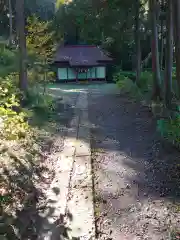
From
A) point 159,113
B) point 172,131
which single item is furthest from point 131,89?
point 172,131

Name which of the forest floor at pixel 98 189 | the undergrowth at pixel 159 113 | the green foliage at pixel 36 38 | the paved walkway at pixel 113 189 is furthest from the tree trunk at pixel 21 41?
the undergrowth at pixel 159 113

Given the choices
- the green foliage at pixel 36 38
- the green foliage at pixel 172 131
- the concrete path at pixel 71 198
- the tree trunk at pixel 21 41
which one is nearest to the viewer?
the concrete path at pixel 71 198

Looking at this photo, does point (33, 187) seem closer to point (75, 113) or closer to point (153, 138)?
point (153, 138)

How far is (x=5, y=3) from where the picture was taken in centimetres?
2991

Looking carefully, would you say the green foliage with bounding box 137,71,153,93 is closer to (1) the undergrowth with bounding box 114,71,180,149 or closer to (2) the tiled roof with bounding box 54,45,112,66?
(1) the undergrowth with bounding box 114,71,180,149

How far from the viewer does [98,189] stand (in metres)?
5.33

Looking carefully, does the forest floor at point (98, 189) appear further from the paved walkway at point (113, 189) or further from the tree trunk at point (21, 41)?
the tree trunk at point (21, 41)

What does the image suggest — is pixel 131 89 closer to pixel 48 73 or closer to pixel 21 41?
pixel 48 73

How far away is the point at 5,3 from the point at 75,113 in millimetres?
21101

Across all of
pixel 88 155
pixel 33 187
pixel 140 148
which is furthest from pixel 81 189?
pixel 140 148

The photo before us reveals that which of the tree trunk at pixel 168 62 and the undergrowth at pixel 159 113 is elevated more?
the tree trunk at pixel 168 62

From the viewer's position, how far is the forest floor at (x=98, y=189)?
4.09 m

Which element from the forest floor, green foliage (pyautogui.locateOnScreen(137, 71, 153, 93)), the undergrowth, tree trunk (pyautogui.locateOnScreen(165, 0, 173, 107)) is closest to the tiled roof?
the undergrowth

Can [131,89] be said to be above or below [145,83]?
below
